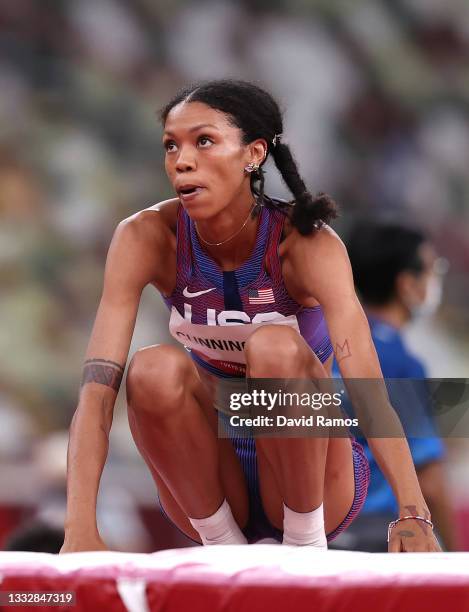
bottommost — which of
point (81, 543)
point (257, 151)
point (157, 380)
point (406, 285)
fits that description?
point (81, 543)

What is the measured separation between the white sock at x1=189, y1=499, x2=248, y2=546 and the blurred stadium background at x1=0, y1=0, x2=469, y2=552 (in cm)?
175

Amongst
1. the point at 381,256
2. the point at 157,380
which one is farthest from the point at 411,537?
the point at 381,256

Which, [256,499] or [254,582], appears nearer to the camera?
[254,582]

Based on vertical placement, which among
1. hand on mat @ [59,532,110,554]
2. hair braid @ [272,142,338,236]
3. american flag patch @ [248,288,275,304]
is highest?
hair braid @ [272,142,338,236]

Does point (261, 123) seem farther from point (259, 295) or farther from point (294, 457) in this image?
point (294, 457)

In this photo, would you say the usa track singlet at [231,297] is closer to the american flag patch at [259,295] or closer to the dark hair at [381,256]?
the american flag patch at [259,295]

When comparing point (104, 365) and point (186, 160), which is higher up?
point (186, 160)

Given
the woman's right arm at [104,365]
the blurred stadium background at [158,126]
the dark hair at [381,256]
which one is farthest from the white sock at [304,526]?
the blurred stadium background at [158,126]

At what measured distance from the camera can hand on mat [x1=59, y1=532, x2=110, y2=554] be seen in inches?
59.7

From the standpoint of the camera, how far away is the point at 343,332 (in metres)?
1.69

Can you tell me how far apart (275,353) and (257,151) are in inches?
17.1

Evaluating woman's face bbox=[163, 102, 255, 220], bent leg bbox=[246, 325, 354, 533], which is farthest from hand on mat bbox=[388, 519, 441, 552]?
woman's face bbox=[163, 102, 255, 220]

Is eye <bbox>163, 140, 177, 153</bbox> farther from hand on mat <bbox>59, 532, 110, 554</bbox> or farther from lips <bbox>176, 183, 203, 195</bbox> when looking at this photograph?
hand on mat <bbox>59, 532, 110, 554</bbox>

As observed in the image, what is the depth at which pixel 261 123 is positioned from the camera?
1.85 meters
